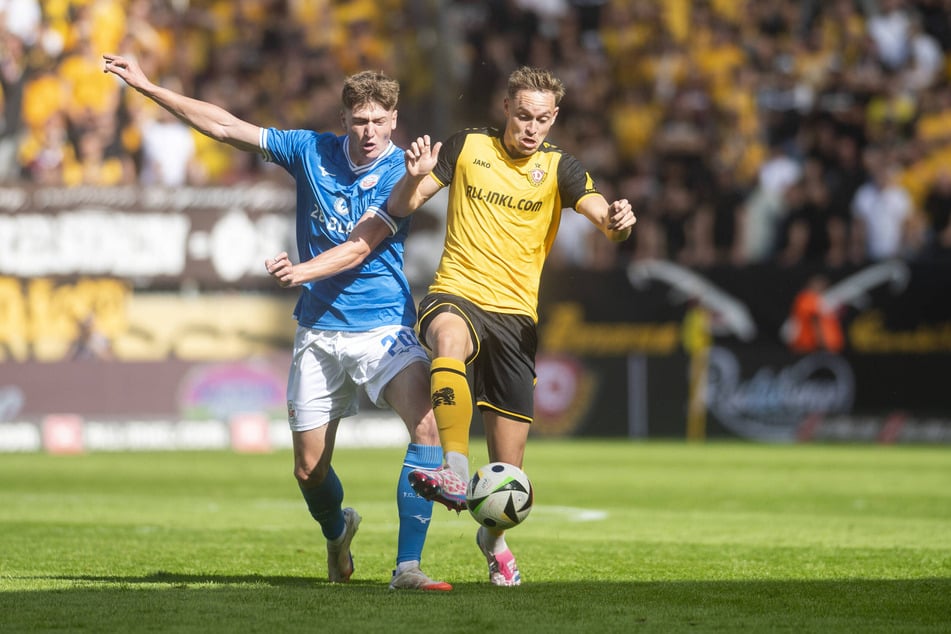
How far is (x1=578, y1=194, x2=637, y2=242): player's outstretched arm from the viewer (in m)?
7.70

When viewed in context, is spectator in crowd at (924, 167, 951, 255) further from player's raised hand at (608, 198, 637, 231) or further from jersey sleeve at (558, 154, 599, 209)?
player's raised hand at (608, 198, 637, 231)

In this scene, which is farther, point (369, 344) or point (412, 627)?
point (369, 344)

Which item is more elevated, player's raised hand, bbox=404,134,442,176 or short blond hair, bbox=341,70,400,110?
short blond hair, bbox=341,70,400,110

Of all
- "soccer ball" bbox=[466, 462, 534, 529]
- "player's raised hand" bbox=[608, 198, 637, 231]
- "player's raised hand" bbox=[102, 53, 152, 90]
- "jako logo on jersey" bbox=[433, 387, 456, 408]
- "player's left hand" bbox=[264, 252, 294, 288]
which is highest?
"player's raised hand" bbox=[102, 53, 152, 90]

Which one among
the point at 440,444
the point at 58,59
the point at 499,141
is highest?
the point at 58,59

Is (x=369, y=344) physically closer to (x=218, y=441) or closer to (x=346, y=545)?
(x=346, y=545)

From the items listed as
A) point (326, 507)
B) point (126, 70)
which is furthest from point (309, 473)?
point (126, 70)

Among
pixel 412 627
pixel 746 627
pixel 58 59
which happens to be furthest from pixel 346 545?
pixel 58 59

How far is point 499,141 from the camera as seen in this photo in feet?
27.2

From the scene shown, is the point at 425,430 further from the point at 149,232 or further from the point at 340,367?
the point at 149,232

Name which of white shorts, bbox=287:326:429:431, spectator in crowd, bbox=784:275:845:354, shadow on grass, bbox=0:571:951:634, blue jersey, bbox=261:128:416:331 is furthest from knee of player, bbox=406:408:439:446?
spectator in crowd, bbox=784:275:845:354

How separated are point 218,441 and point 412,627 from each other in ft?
49.8

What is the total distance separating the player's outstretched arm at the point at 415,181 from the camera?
303 inches

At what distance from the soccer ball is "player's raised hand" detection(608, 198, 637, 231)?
137 centimetres
